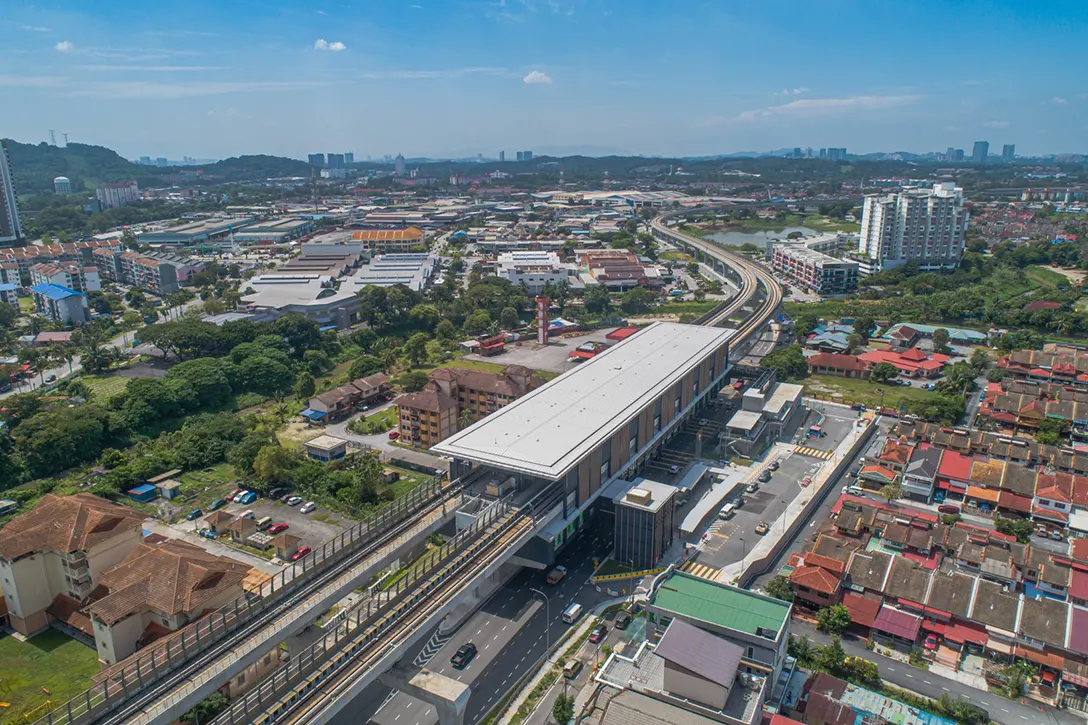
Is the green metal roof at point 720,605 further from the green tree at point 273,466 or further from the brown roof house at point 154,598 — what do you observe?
the green tree at point 273,466

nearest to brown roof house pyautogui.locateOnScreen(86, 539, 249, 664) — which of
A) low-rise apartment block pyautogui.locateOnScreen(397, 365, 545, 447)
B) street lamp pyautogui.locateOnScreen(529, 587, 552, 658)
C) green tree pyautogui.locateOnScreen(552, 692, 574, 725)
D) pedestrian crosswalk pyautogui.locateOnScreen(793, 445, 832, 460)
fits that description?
street lamp pyautogui.locateOnScreen(529, 587, 552, 658)

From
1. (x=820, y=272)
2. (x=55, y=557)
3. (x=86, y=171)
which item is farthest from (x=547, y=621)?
(x=86, y=171)

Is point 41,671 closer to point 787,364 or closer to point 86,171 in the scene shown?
point 787,364

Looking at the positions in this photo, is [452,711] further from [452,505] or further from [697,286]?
[697,286]

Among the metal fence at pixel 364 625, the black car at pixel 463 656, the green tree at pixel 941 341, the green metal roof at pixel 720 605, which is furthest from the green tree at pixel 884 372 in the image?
the black car at pixel 463 656

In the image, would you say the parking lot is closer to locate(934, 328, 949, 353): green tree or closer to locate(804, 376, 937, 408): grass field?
locate(804, 376, 937, 408): grass field
